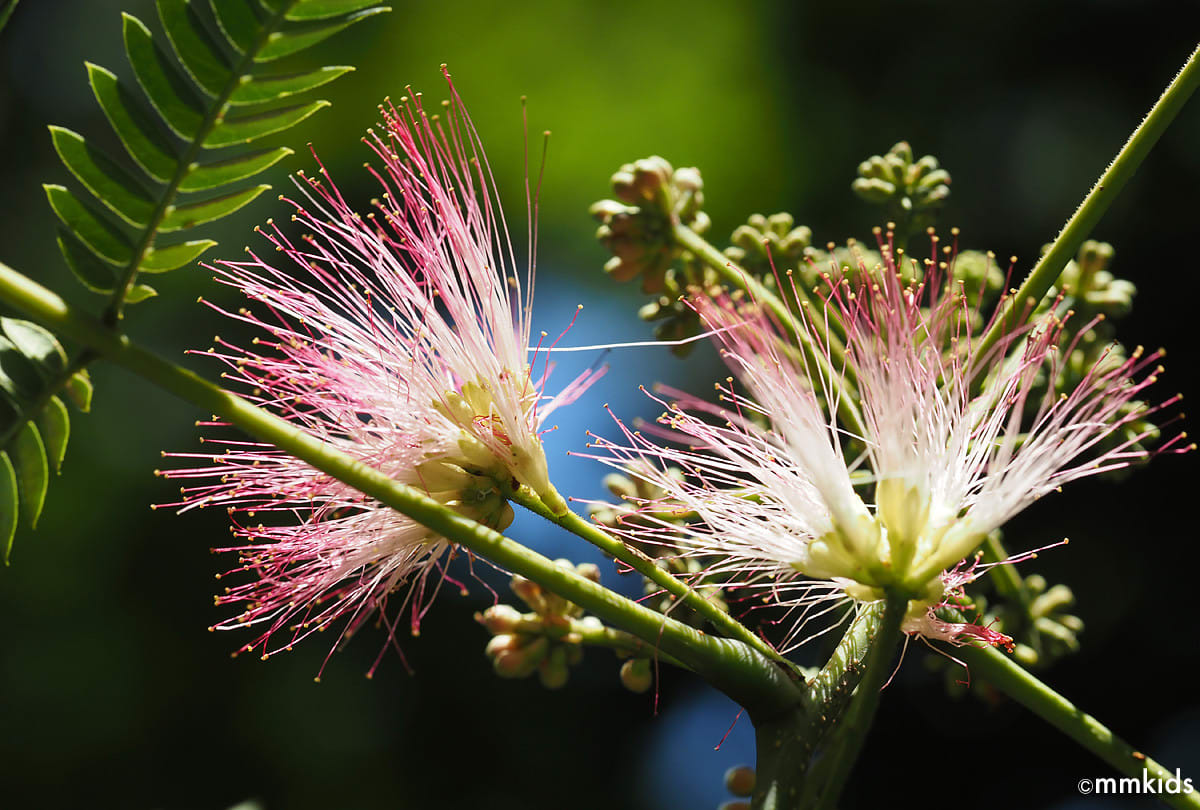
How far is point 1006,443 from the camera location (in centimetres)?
119

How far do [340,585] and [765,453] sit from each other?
78 cm

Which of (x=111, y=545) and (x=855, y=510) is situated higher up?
(x=855, y=510)

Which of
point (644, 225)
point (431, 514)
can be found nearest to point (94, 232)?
point (431, 514)

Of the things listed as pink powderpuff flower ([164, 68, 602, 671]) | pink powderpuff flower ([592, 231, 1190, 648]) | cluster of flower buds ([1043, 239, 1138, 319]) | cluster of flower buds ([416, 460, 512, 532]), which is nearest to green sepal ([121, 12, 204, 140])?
pink powderpuff flower ([164, 68, 602, 671])

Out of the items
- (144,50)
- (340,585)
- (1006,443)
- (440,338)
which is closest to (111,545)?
(340,585)

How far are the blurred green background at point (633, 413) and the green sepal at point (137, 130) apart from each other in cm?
319

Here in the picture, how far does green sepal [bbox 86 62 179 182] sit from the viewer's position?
1015 mm

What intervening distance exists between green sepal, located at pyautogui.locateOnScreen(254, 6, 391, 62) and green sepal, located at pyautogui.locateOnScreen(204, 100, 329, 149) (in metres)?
0.06

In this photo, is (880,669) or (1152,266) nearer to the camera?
(880,669)

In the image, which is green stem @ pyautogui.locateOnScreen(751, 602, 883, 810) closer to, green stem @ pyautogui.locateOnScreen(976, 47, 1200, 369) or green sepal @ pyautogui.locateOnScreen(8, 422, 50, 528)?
green stem @ pyautogui.locateOnScreen(976, 47, 1200, 369)

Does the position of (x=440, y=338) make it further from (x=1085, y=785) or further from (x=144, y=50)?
(x=1085, y=785)

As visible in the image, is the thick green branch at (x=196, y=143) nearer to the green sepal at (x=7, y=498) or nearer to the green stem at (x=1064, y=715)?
the green sepal at (x=7, y=498)

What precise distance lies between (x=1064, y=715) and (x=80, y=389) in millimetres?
1167

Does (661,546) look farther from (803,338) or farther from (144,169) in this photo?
(144,169)
